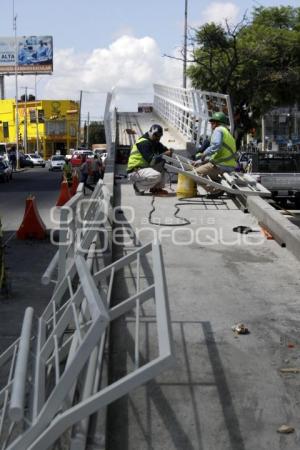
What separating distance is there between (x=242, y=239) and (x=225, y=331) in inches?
145

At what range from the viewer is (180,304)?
5965mm

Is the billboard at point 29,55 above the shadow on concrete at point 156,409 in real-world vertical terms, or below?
above

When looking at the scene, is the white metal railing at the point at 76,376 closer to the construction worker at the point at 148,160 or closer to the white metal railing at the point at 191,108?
the construction worker at the point at 148,160

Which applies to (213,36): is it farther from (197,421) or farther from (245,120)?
(197,421)

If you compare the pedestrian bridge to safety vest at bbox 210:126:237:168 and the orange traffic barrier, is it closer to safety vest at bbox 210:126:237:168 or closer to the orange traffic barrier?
safety vest at bbox 210:126:237:168

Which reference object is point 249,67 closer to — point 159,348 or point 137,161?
point 137,161

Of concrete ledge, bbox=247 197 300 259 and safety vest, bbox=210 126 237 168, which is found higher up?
safety vest, bbox=210 126 237 168

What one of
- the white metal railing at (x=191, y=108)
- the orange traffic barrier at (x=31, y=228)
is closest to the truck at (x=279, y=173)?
the white metal railing at (x=191, y=108)

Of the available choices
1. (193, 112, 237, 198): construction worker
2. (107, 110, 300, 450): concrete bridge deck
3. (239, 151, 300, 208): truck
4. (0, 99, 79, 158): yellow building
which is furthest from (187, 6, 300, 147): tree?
(0, 99, 79, 158): yellow building

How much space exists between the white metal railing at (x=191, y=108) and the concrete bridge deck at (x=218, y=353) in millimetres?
9788

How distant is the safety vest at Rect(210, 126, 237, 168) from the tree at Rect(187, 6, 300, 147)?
17242mm

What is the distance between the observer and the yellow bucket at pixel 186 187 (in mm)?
12234

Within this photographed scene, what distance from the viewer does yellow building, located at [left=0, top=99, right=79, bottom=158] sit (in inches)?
3728

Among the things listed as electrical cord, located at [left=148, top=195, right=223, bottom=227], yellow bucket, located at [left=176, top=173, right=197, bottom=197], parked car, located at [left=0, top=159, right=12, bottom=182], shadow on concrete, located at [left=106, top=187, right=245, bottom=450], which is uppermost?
yellow bucket, located at [left=176, top=173, right=197, bottom=197]
